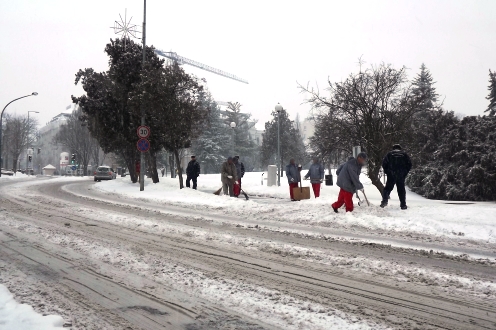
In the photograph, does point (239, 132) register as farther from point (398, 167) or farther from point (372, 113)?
point (398, 167)

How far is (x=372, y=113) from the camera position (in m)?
15.7

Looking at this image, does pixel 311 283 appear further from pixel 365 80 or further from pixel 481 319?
pixel 365 80

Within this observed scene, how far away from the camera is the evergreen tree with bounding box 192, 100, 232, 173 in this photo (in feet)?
190

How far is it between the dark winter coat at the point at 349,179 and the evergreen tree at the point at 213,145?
46760mm

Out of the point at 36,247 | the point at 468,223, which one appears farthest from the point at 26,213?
the point at 468,223

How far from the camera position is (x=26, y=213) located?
35.6 feet

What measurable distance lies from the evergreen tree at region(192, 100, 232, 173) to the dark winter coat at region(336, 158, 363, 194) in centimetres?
4676

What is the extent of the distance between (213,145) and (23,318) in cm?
5507

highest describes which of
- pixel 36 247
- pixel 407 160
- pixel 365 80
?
pixel 365 80

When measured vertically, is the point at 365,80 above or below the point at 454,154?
above

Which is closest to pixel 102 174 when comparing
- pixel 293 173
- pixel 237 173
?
pixel 237 173

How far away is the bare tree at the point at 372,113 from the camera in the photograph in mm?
15359

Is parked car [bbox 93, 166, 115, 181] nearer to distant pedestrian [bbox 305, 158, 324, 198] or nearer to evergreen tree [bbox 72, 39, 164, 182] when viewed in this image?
evergreen tree [bbox 72, 39, 164, 182]

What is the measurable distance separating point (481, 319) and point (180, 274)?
3.28 metres
